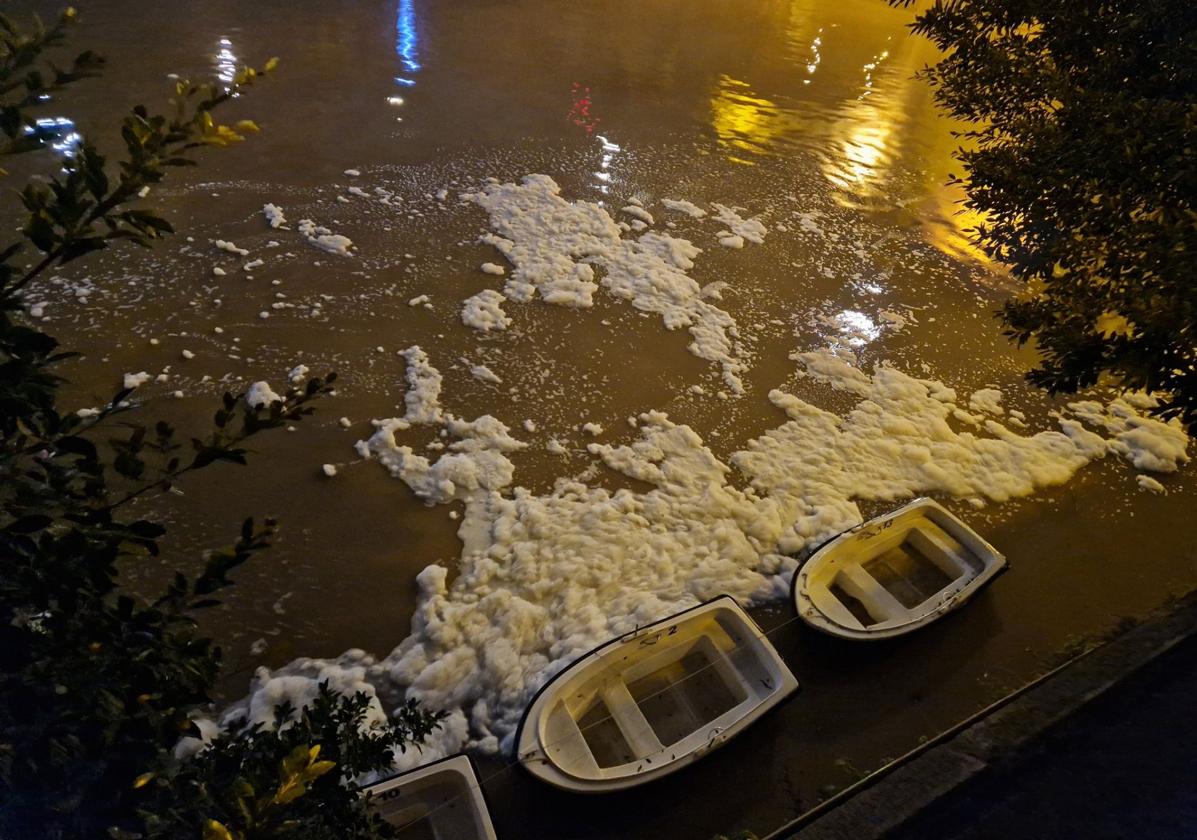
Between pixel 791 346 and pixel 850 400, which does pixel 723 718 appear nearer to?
pixel 850 400

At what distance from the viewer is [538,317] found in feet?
24.3

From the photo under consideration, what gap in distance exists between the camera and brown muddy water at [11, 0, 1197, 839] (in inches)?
185

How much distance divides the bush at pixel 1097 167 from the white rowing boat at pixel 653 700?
8.08ft

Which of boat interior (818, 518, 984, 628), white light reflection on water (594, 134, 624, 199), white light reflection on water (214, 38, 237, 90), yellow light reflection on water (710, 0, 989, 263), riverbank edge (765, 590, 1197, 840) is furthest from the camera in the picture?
yellow light reflection on water (710, 0, 989, 263)

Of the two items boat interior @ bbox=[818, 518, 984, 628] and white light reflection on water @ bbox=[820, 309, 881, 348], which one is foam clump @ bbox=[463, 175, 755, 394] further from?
boat interior @ bbox=[818, 518, 984, 628]

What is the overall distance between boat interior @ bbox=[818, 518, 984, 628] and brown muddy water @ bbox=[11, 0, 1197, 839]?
29 centimetres

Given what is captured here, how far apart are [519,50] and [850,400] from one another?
10.0 metres

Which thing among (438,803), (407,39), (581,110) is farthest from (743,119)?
(438,803)

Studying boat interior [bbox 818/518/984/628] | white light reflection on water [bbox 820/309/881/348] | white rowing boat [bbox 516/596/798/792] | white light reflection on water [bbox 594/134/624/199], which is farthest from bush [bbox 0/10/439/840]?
white light reflection on water [bbox 594/134/624/199]

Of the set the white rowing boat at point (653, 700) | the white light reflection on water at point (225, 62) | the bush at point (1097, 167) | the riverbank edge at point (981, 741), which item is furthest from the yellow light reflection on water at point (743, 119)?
the white rowing boat at point (653, 700)

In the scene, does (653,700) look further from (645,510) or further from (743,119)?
(743,119)

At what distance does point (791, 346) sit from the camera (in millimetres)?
7715

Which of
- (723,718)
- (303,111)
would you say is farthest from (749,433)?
(303,111)

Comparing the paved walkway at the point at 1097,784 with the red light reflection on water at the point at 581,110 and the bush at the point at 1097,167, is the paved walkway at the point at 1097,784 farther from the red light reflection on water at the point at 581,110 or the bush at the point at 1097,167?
the red light reflection on water at the point at 581,110
